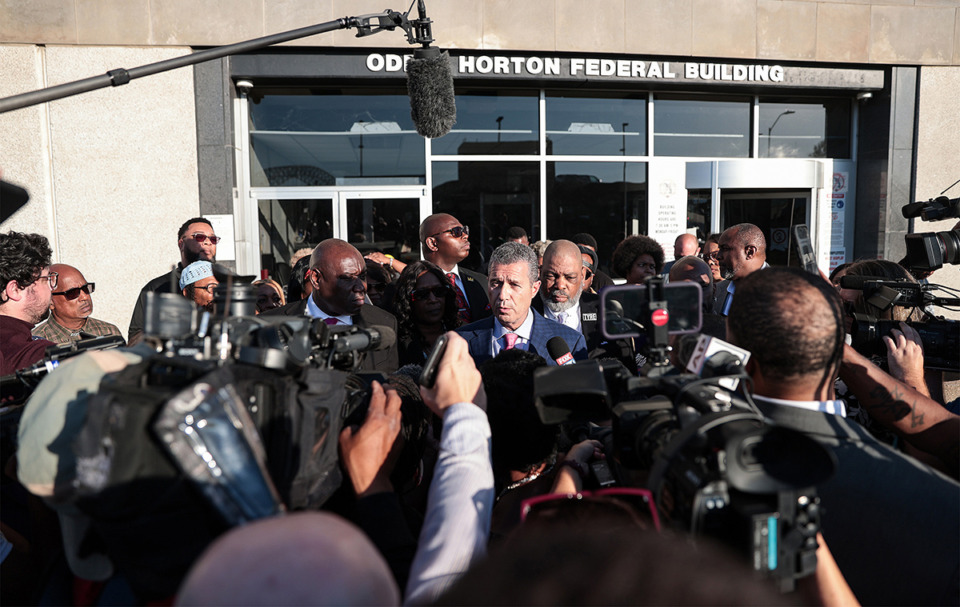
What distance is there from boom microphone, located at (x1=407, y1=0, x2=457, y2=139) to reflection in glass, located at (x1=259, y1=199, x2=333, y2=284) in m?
4.84

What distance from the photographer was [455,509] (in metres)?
1.17

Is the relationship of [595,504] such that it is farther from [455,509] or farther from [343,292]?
[343,292]

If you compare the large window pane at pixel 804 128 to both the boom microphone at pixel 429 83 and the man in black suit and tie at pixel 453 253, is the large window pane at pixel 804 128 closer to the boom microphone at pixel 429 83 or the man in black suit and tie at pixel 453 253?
the man in black suit and tie at pixel 453 253

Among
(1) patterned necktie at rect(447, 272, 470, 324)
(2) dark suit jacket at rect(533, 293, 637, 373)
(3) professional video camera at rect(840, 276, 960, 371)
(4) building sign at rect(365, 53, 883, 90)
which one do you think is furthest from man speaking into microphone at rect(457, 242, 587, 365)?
(4) building sign at rect(365, 53, 883, 90)

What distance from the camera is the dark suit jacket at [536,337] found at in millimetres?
3314

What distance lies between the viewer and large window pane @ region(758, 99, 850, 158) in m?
8.88

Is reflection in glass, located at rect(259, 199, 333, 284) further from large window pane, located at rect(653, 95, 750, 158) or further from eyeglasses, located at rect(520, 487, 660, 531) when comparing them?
eyeglasses, located at rect(520, 487, 660, 531)

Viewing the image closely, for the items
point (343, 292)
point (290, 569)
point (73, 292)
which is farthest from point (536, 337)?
point (73, 292)

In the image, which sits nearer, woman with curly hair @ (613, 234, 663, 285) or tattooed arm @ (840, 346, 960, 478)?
tattooed arm @ (840, 346, 960, 478)

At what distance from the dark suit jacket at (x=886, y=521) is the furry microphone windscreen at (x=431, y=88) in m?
2.66

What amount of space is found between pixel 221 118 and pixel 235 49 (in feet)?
17.4

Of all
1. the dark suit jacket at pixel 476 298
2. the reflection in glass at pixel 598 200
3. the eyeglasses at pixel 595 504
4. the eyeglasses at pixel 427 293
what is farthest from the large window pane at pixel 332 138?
the eyeglasses at pixel 595 504

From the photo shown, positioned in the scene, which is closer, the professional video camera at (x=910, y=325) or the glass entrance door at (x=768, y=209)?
the professional video camera at (x=910, y=325)

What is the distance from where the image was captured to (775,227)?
29.7 feet
